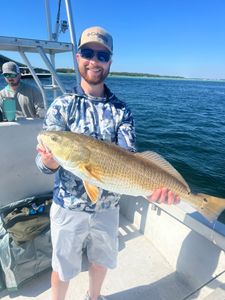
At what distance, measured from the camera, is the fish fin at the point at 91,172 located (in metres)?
2.07

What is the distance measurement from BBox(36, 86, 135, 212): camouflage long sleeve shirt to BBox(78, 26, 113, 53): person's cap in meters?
0.46

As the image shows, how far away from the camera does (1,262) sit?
3.05m

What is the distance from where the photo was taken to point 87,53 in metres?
2.29

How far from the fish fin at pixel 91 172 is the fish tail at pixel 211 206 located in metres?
0.89

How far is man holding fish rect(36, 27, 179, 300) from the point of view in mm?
2246

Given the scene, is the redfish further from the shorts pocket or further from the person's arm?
the shorts pocket

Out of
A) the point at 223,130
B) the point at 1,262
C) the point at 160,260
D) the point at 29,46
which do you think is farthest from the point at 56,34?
the point at 223,130

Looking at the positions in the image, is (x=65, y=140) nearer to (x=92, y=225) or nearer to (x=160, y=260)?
(x=92, y=225)

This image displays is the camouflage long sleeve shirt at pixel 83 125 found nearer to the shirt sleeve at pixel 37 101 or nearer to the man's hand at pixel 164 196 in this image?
the man's hand at pixel 164 196

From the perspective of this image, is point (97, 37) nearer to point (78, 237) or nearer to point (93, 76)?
point (93, 76)

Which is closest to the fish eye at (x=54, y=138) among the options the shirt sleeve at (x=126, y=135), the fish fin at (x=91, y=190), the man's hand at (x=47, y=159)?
the man's hand at (x=47, y=159)

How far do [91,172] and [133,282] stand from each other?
2.18m

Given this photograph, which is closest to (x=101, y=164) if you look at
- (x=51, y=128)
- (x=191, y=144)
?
(x=51, y=128)

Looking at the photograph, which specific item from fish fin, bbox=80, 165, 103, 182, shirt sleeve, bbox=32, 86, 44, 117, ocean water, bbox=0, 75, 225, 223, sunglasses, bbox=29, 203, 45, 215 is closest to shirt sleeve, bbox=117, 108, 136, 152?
fish fin, bbox=80, 165, 103, 182
